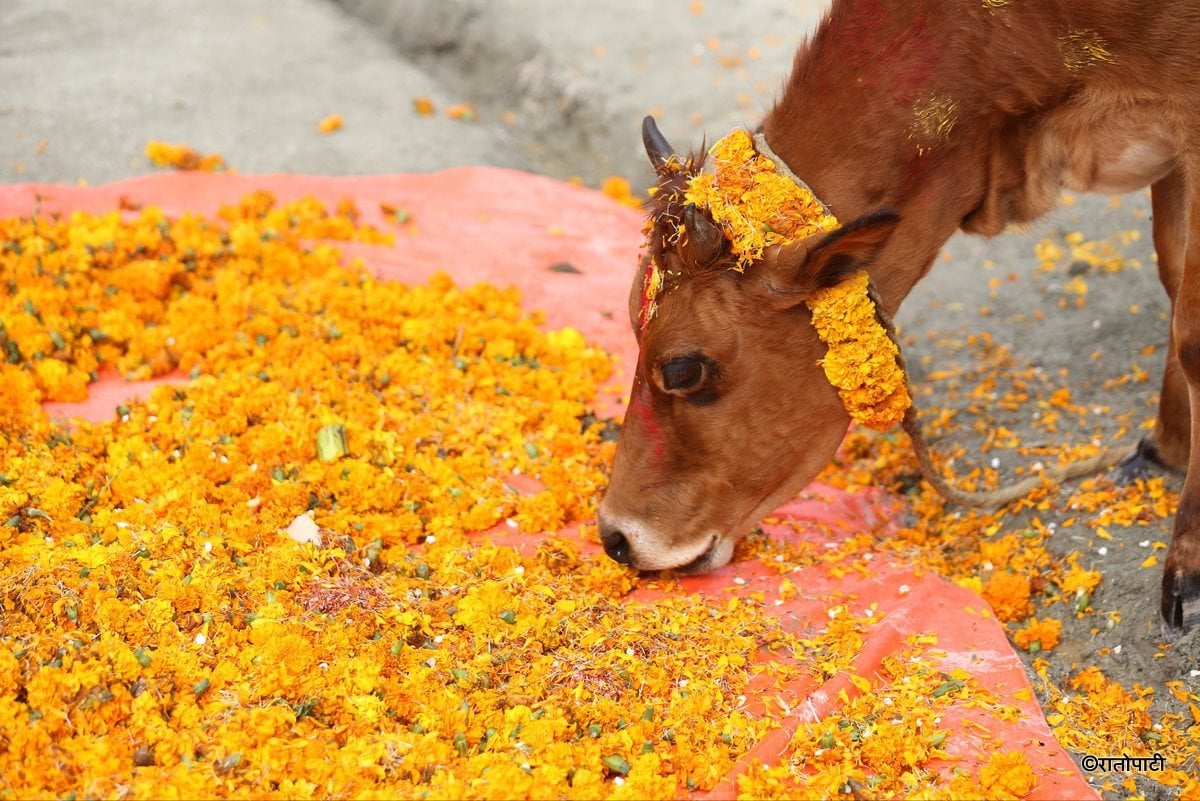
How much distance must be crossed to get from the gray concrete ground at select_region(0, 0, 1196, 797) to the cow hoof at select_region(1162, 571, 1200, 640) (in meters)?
1.46

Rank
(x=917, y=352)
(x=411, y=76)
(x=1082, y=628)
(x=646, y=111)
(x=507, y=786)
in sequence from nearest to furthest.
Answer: (x=507, y=786) → (x=1082, y=628) → (x=917, y=352) → (x=646, y=111) → (x=411, y=76)

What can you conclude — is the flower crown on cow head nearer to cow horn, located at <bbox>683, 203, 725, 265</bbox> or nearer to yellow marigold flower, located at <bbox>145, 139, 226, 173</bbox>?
cow horn, located at <bbox>683, 203, 725, 265</bbox>

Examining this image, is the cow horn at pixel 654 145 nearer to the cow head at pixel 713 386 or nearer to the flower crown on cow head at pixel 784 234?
the cow head at pixel 713 386

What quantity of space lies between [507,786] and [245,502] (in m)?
1.68

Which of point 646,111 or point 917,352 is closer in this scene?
point 917,352

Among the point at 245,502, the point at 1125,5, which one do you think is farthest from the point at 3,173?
the point at 1125,5

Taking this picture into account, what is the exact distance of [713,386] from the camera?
3680mm

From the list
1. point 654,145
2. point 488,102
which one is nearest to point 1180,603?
point 654,145

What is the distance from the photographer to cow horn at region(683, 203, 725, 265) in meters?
3.46

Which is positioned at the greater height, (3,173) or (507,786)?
(507,786)

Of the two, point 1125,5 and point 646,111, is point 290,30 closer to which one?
point 646,111

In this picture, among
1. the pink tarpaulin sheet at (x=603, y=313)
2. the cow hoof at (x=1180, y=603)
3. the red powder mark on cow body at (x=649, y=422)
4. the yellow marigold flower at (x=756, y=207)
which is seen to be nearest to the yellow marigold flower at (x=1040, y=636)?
the pink tarpaulin sheet at (x=603, y=313)

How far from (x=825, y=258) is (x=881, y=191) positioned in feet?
1.12

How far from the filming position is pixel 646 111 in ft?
29.1
